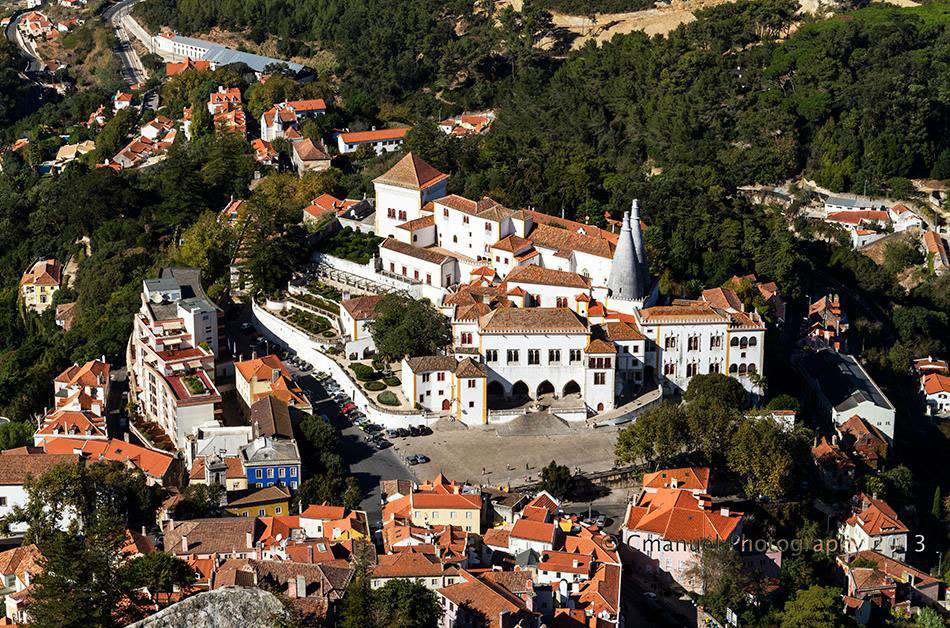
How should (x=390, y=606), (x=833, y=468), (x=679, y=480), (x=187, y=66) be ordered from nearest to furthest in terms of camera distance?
(x=390, y=606), (x=679, y=480), (x=833, y=468), (x=187, y=66)

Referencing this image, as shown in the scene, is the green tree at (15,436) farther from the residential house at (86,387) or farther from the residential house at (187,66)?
the residential house at (187,66)

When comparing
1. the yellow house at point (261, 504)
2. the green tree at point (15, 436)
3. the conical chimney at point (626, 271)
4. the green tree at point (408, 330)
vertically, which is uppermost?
the conical chimney at point (626, 271)

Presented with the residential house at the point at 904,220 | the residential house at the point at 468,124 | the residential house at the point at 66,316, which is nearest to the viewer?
the residential house at the point at 66,316

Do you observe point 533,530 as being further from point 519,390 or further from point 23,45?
point 23,45

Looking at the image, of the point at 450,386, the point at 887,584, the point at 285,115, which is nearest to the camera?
the point at 887,584

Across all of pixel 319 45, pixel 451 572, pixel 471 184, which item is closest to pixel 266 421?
pixel 451 572

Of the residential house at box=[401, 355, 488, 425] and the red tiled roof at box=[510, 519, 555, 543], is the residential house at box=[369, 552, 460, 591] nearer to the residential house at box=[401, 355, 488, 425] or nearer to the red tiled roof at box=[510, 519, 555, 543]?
the red tiled roof at box=[510, 519, 555, 543]

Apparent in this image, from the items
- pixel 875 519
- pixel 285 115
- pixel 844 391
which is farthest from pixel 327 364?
pixel 285 115

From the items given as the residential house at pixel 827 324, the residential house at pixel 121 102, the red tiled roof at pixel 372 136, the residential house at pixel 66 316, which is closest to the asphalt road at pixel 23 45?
the residential house at pixel 121 102
